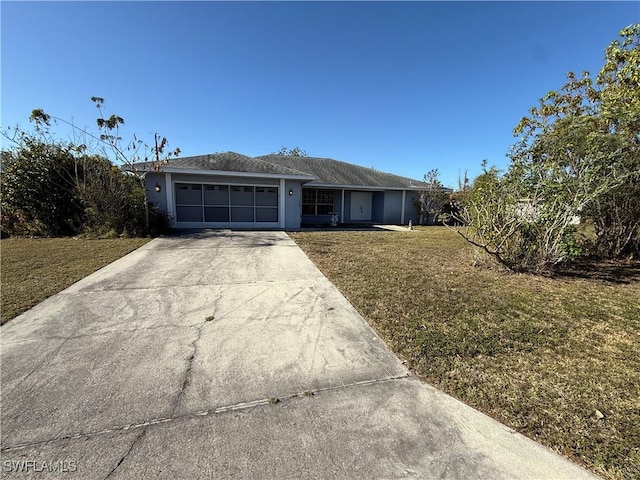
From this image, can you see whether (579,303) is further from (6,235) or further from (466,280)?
(6,235)

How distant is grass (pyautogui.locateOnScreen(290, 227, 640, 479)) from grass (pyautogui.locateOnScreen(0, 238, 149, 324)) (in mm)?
4909

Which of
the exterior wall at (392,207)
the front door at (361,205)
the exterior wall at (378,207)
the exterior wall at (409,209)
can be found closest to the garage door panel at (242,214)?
the front door at (361,205)

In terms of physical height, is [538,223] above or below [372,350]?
above

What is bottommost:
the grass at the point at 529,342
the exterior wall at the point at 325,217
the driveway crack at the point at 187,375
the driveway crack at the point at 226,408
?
the driveway crack at the point at 226,408

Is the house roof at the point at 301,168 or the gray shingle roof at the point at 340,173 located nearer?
the house roof at the point at 301,168

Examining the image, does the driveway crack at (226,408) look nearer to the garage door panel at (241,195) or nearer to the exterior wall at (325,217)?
the garage door panel at (241,195)

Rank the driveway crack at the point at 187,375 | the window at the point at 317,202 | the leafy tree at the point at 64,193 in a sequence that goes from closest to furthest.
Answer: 1. the driveway crack at the point at 187,375
2. the leafy tree at the point at 64,193
3. the window at the point at 317,202

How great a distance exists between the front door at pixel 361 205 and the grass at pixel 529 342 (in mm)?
12669

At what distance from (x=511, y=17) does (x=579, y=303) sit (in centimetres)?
1008

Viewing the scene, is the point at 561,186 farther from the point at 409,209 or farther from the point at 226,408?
the point at 409,209

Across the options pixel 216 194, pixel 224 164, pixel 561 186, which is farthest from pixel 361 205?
pixel 561 186

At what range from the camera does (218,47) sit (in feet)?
34.0

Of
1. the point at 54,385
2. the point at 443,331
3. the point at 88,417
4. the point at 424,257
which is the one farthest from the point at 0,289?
the point at 424,257

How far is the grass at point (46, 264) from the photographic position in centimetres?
433
